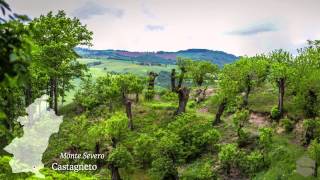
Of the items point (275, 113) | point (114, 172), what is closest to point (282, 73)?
point (275, 113)

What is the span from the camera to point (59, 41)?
81.6 meters

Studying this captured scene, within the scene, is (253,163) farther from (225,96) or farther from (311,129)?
(225,96)

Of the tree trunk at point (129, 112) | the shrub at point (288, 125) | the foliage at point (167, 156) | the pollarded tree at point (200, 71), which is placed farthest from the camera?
the pollarded tree at point (200, 71)

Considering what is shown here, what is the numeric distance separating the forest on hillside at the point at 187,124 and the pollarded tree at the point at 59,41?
6.8 inches

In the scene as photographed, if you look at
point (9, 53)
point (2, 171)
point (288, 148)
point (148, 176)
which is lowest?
point (148, 176)

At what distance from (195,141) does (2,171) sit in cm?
4086

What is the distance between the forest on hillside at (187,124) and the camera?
5900cm

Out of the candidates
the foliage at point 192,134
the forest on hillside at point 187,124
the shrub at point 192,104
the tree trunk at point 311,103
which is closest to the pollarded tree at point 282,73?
the forest on hillside at point 187,124

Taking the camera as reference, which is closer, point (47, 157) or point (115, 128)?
point (115, 128)

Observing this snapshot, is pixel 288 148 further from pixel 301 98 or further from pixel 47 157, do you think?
pixel 47 157

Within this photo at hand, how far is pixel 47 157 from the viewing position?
70750 mm

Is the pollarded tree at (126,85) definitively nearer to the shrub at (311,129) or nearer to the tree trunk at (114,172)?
the tree trunk at (114,172)

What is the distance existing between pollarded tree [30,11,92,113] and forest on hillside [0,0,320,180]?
0.17 metres

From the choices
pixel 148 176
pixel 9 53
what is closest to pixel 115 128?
pixel 148 176
